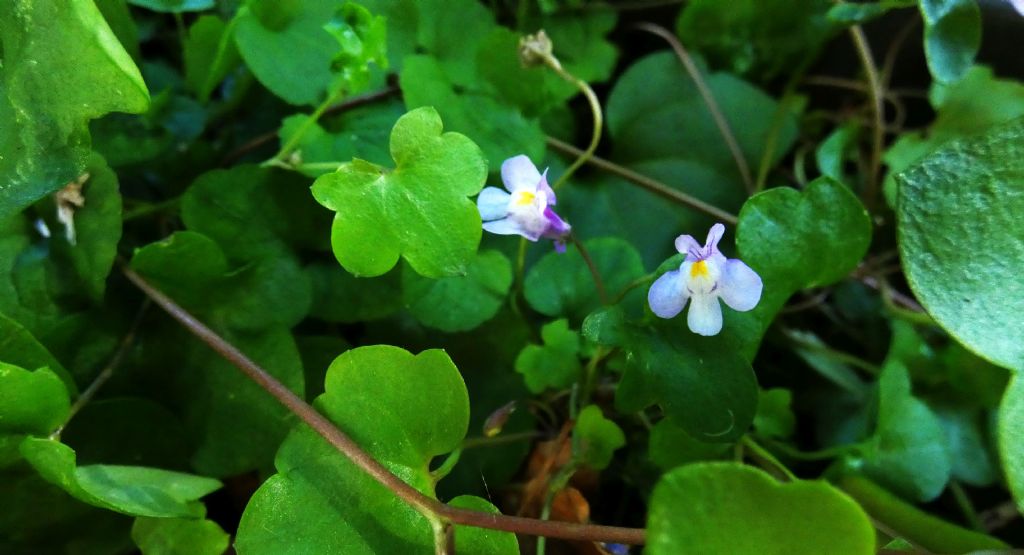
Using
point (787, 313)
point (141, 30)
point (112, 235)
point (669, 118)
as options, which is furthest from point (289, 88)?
point (787, 313)

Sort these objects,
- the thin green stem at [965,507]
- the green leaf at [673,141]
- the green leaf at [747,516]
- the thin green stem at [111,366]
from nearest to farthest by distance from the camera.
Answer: the green leaf at [747,516] → the thin green stem at [111,366] → the thin green stem at [965,507] → the green leaf at [673,141]

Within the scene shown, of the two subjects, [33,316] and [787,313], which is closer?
[33,316]

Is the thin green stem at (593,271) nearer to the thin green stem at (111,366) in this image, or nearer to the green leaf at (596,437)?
the green leaf at (596,437)

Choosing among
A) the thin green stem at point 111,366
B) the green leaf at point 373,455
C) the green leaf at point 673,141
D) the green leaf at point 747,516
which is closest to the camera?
the green leaf at point 747,516

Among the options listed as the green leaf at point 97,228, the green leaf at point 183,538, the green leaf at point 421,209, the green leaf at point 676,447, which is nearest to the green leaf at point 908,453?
the green leaf at point 676,447

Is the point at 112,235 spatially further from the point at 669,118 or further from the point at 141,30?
the point at 669,118

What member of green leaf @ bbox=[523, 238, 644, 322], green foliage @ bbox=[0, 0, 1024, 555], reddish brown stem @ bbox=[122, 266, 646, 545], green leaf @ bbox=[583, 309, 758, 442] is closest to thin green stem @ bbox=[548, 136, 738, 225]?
green foliage @ bbox=[0, 0, 1024, 555]

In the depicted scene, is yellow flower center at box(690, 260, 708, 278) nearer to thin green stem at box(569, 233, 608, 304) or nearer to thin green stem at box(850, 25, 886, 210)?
thin green stem at box(569, 233, 608, 304)
